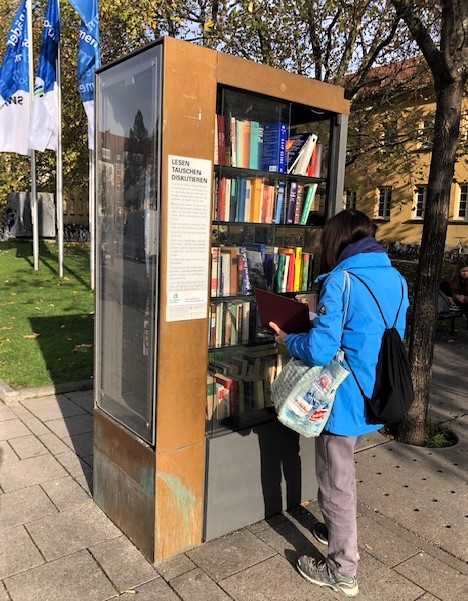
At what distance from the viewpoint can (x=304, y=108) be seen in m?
3.55

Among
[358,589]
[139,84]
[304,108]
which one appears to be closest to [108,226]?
[139,84]

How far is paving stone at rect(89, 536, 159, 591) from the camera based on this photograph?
280cm

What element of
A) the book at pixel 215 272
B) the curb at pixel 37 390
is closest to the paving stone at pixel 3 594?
the book at pixel 215 272

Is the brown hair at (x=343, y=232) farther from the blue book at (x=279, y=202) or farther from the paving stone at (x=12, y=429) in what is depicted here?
the paving stone at (x=12, y=429)

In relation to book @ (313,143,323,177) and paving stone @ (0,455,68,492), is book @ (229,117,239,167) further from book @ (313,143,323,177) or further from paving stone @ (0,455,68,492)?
paving stone @ (0,455,68,492)

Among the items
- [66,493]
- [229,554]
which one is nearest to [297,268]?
[229,554]

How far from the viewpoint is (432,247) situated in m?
4.56

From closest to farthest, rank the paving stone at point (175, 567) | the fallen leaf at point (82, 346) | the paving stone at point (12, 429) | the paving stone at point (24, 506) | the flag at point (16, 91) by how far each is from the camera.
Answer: the paving stone at point (175, 567) → the paving stone at point (24, 506) → the paving stone at point (12, 429) → the fallen leaf at point (82, 346) → the flag at point (16, 91)

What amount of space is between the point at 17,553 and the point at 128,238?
77.1 inches

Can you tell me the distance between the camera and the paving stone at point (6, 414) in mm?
5027

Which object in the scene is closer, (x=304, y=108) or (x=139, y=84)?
(x=139, y=84)

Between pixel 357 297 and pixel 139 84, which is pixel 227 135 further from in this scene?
pixel 357 297

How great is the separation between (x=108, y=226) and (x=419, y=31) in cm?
336

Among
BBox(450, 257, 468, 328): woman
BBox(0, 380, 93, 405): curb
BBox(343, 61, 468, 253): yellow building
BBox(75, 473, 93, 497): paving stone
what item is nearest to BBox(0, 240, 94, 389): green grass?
BBox(0, 380, 93, 405): curb
